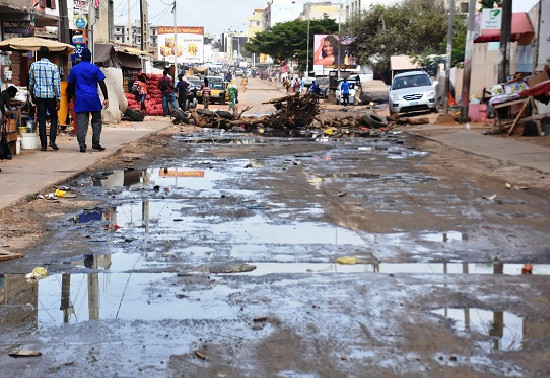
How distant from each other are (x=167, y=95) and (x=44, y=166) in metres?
23.1

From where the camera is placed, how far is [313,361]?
15.1ft

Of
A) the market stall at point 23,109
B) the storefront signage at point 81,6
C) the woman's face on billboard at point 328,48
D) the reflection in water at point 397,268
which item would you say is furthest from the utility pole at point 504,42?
the woman's face on billboard at point 328,48

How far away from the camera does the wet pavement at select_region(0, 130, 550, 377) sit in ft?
15.3

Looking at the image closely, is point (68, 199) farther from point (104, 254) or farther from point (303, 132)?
point (303, 132)

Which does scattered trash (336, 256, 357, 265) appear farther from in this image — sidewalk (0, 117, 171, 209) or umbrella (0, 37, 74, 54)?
umbrella (0, 37, 74, 54)

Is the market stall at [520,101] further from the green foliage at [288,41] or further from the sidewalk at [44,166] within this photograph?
the green foliage at [288,41]

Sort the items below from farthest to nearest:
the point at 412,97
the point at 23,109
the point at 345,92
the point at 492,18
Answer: the point at 345,92
the point at 412,97
the point at 492,18
the point at 23,109

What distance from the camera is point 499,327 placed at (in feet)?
17.3

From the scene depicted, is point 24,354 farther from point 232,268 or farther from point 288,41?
point 288,41

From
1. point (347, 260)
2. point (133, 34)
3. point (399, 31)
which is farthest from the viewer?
point (133, 34)

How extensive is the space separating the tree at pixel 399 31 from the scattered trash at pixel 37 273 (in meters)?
58.3

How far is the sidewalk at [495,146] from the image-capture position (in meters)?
15.8

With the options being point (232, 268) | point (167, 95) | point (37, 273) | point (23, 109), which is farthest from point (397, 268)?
point (167, 95)

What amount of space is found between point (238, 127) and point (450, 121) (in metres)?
7.81
